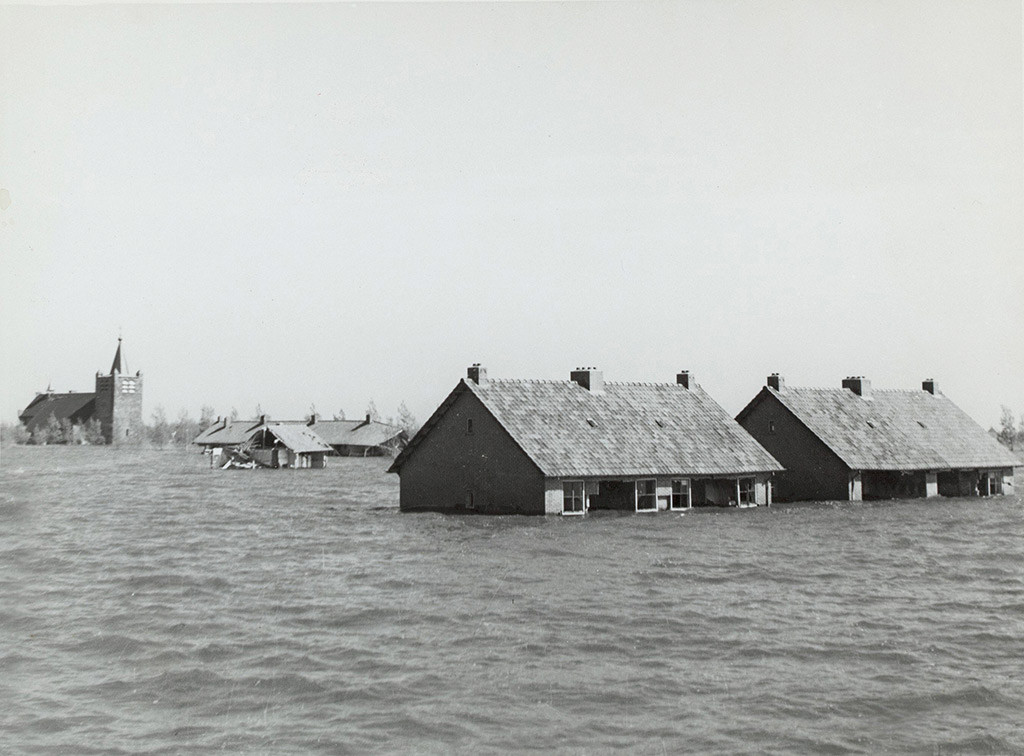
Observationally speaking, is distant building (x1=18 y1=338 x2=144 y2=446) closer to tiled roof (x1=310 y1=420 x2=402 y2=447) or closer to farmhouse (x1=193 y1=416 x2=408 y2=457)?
farmhouse (x1=193 y1=416 x2=408 y2=457)

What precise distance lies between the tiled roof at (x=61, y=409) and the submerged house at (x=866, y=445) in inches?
4452

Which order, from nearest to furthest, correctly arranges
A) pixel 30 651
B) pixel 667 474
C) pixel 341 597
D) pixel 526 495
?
pixel 30 651 < pixel 341 597 < pixel 526 495 < pixel 667 474

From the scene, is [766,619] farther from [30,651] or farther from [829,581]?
[30,651]

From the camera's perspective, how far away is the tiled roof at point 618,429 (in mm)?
34750

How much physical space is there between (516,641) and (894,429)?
35.9 m

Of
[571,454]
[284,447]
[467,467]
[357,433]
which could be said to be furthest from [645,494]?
[357,433]

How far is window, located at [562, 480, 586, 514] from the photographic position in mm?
34062

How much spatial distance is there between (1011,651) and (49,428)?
13764 centimetres

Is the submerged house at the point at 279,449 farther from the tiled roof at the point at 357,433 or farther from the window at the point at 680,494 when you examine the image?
the window at the point at 680,494

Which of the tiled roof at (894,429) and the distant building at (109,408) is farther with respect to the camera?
the distant building at (109,408)

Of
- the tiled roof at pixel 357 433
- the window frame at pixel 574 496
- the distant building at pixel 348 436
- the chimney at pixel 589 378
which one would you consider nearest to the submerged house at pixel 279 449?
the distant building at pixel 348 436

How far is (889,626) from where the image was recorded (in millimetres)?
17000

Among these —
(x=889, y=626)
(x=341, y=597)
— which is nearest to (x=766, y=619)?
(x=889, y=626)

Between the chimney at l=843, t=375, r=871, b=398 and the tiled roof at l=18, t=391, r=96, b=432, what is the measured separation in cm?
11329
